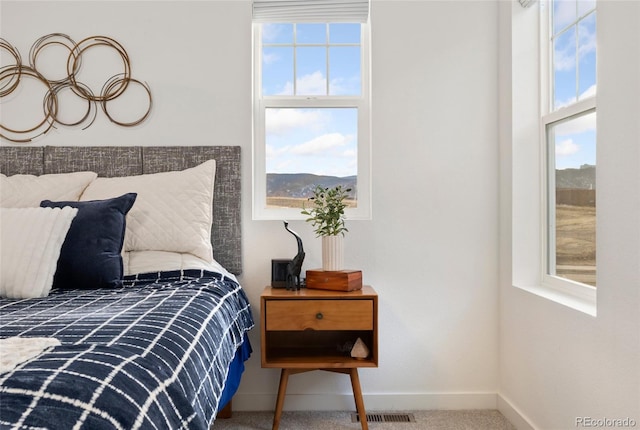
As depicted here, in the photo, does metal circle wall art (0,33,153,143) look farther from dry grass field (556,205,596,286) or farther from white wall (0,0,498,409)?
dry grass field (556,205,596,286)

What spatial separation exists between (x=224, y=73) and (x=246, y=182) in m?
0.58

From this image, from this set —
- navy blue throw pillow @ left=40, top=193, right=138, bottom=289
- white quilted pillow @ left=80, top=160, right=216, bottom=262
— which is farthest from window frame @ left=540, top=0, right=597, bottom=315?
navy blue throw pillow @ left=40, top=193, right=138, bottom=289

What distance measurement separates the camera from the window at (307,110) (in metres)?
2.65

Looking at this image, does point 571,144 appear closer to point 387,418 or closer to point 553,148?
point 553,148

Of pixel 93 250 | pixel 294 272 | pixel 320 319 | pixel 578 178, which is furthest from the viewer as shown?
pixel 294 272

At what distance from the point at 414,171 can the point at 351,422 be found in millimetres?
1303

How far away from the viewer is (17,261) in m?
1.70

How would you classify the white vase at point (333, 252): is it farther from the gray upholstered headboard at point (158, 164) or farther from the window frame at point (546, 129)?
the window frame at point (546, 129)

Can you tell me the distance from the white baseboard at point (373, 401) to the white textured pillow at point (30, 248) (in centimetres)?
120

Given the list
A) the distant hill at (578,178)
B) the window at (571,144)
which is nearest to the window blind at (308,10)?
the window at (571,144)

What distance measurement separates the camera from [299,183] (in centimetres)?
268

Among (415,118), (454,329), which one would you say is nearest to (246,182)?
(415,118)

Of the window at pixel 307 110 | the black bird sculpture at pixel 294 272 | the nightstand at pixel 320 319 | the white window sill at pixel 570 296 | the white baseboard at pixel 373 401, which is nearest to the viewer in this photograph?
the white window sill at pixel 570 296

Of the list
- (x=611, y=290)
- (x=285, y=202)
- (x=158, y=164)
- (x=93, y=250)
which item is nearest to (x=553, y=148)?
(x=611, y=290)
